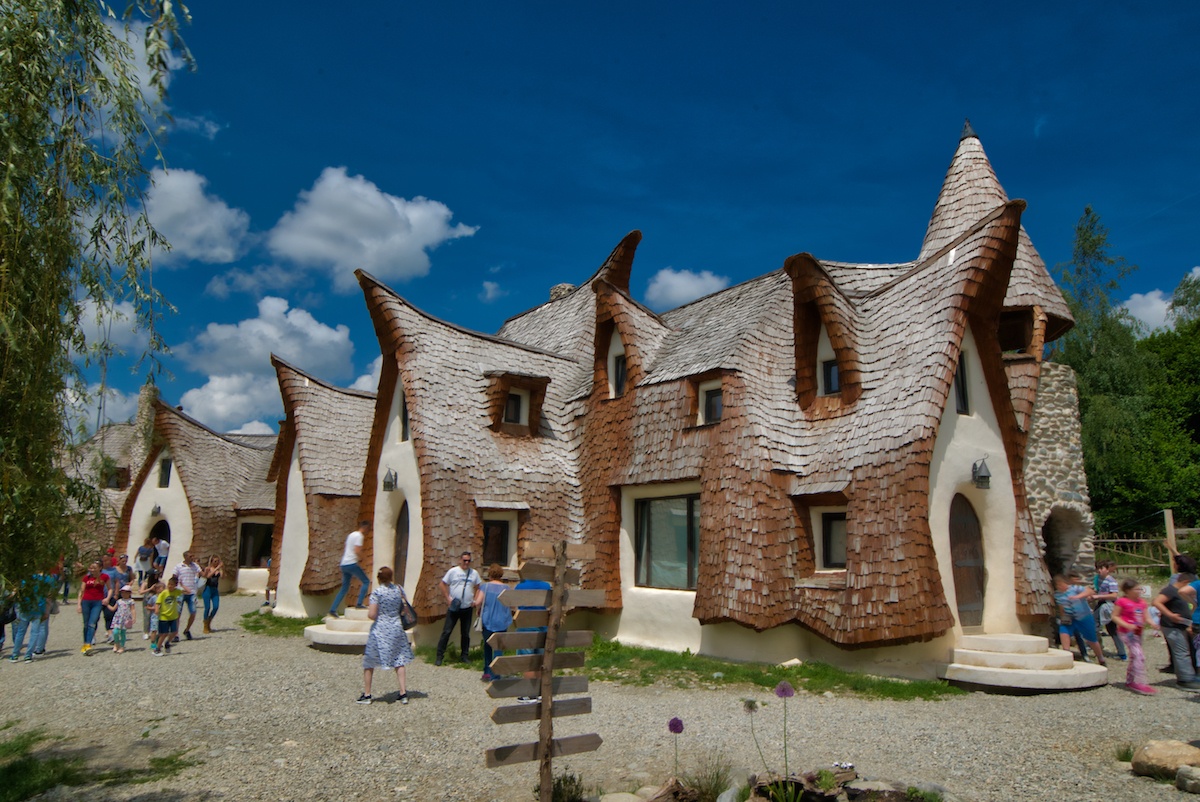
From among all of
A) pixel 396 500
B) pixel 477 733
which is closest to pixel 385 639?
pixel 477 733

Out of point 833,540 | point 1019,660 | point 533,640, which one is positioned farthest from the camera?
point 833,540

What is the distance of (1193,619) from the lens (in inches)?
414

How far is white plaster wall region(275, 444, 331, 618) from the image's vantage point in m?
18.1

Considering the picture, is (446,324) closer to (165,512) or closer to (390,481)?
(390,481)

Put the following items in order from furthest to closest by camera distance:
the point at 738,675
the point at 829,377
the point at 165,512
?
Answer: the point at 165,512, the point at 829,377, the point at 738,675

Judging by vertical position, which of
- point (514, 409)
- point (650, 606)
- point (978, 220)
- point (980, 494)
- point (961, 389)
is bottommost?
point (650, 606)

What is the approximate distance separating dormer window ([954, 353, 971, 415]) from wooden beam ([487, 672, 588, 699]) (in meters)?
8.44

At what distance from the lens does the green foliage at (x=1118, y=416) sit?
92.7 feet

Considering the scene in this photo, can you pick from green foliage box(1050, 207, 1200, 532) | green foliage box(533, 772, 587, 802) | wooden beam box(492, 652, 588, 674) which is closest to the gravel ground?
green foliage box(533, 772, 587, 802)

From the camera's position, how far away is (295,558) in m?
18.8

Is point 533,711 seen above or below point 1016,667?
above

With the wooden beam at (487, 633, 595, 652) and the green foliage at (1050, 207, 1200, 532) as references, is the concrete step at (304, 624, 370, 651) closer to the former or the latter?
the wooden beam at (487, 633, 595, 652)

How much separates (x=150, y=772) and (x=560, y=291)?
17004 millimetres

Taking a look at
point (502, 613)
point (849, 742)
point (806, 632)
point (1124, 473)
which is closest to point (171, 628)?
point (502, 613)
